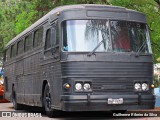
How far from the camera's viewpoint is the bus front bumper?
12.0m

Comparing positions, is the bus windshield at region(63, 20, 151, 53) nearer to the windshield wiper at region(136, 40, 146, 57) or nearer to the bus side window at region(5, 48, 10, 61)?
the windshield wiper at region(136, 40, 146, 57)

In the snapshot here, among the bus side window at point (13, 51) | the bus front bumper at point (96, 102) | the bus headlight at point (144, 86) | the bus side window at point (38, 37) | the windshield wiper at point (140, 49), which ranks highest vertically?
the bus side window at point (13, 51)

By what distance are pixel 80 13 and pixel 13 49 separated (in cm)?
956

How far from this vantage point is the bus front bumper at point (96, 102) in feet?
39.3

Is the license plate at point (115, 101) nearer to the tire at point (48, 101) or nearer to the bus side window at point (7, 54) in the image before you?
the tire at point (48, 101)

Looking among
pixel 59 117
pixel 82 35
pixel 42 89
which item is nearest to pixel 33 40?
pixel 42 89

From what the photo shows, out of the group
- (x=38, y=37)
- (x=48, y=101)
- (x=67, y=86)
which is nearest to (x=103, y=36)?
(x=67, y=86)

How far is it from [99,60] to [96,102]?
1078 mm

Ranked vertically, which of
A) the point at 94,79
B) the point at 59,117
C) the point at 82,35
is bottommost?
the point at 59,117

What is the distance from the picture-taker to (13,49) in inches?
853

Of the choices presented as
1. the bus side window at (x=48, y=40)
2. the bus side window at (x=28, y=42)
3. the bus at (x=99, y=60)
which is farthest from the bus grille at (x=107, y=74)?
the bus side window at (x=28, y=42)

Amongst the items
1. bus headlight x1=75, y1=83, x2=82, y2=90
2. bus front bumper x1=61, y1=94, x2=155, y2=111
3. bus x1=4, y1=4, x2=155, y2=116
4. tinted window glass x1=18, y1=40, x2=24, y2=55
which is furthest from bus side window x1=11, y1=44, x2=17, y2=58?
bus headlight x1=75, y1=83, x2=82, y2=90

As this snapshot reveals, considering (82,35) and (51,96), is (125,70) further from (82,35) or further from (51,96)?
(51,96)

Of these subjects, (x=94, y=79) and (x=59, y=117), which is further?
(x=59, y=117)
